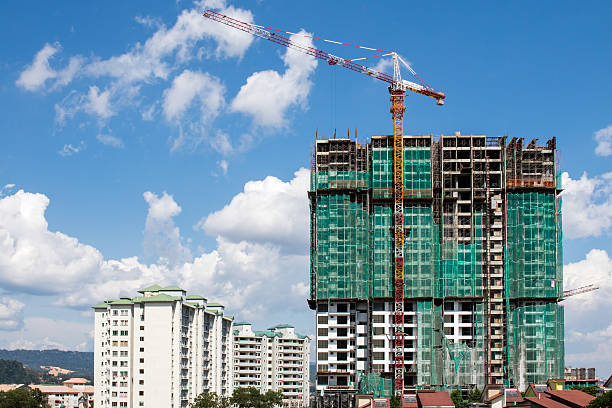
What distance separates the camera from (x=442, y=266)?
157 metres

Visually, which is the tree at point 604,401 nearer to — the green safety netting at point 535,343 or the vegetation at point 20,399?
the green safety netting at point 535,343

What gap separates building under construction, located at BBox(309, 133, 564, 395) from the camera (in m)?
153

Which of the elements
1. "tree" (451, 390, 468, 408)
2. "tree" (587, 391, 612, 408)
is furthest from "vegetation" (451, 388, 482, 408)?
"tree" (587, 391, 612, 408)

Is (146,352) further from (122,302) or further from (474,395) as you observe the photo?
(474,395)

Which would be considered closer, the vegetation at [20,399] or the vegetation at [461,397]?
the vegetation at [461,397]

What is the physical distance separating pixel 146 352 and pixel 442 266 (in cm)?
6417

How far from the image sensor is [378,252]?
15712 cm

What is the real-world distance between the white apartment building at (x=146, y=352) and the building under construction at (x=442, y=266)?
2996 centimetres

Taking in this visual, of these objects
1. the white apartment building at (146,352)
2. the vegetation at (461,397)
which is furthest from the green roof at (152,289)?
the vegetation at (461,397)

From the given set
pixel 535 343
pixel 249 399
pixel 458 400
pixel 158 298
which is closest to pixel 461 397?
pixel 458 400

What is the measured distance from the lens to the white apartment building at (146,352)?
15575cm

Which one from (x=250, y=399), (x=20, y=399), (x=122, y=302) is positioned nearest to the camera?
(x=20, y=399)

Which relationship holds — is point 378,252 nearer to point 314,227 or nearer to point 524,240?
point 314,227

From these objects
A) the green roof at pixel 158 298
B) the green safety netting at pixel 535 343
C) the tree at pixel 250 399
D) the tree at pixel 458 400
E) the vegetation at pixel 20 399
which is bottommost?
the tree at pixel 250 399
